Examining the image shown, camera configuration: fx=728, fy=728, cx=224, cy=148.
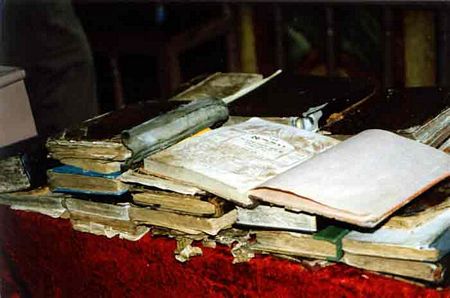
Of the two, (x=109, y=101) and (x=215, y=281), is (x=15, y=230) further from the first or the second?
(x=109, y=101)

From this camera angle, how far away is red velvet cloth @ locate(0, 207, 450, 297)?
1.23 m

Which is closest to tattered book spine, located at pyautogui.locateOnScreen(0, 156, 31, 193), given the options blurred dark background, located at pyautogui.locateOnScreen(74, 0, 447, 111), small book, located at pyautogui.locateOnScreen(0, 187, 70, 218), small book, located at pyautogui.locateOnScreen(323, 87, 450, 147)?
small book, located at pyautogui.locateOnScreen(0, 187, 70, 218)

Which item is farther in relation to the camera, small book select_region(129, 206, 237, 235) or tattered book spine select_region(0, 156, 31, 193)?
tattered book spine select_region(0, 156, 31, 193)

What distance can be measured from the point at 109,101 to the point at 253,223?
2666 millimetres

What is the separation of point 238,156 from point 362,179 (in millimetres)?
255

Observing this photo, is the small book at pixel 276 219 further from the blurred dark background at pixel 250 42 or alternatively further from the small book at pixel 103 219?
the blurred dark background at pixel 250 42

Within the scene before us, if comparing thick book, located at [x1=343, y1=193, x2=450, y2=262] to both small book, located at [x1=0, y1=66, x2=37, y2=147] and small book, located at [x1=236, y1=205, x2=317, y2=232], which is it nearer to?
small book, located at [x1=236, y1=205, x2=317, y2=232]

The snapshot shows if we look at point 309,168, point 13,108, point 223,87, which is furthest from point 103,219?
point 13,108

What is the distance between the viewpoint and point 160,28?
3449 millimetres

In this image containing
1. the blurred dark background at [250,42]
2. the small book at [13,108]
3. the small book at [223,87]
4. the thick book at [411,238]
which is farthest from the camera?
the blurred dark background at [250,42]

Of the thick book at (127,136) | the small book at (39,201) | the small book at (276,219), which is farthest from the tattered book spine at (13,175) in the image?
the small book at (276,219)

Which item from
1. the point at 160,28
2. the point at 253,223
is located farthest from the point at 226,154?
the point at 160,28

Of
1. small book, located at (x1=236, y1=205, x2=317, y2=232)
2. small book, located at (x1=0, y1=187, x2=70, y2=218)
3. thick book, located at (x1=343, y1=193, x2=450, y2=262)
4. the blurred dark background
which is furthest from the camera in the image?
the blurred dark background

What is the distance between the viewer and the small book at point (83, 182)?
1426 millimetres
